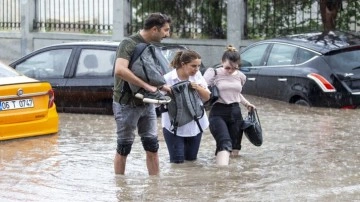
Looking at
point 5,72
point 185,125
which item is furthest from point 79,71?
point 185,125

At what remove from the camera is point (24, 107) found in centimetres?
1330

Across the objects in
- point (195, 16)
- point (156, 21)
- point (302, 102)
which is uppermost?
point (156, 21)

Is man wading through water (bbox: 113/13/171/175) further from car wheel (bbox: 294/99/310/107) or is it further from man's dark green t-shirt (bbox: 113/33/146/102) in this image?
car wheel (bbox: 294/99/310/107)

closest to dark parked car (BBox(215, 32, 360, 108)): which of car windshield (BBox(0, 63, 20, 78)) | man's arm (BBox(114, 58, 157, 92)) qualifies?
car windshield (BBox(0, 63, 20, 78))

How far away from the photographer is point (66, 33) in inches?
1046

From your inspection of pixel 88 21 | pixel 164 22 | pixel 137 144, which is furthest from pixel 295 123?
pixel 88 21

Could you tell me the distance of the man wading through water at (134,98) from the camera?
31.4 feet

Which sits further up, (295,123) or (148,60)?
(148,60)

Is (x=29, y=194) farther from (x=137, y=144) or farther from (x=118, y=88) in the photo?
(x=137, y=144)

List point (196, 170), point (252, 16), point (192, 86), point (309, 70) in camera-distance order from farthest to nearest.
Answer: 1. point (252, 16)
2. point (309, 70)
3. point (196, 170)
4. point (192, 86)

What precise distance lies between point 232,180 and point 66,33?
55.2 feet

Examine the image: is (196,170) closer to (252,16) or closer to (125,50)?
(125,50)

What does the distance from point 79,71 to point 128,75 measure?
6638 millimetres

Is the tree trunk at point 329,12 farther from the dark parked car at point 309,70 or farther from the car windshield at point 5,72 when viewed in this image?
the car windshield at point 5,72
